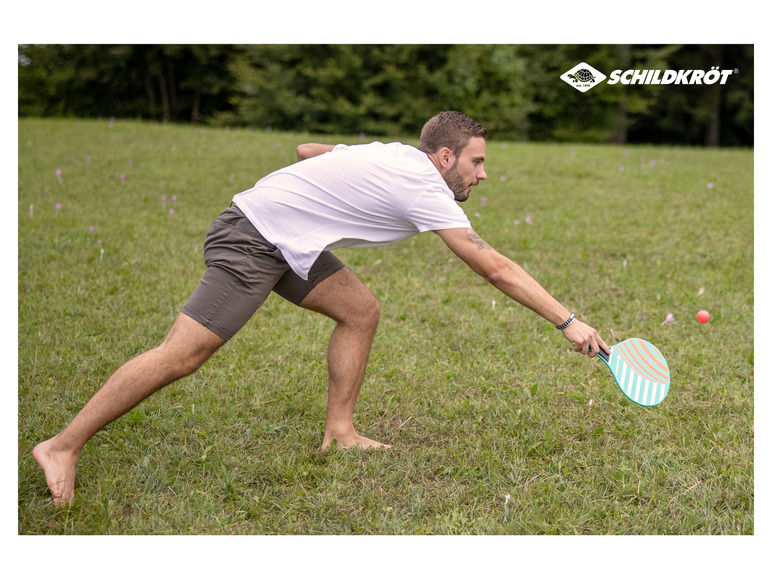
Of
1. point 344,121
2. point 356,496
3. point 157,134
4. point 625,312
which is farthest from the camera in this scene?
point 344,121

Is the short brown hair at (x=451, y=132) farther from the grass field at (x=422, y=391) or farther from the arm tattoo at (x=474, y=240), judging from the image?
the grass field at (x=422, y=391)

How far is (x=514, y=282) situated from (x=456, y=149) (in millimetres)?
708

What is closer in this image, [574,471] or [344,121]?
[574,471]

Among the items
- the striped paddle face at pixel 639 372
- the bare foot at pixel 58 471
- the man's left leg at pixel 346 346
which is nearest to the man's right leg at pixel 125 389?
the bare foot at pixel 58 471

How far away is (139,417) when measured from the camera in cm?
425

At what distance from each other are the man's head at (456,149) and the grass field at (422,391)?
1.48 meters

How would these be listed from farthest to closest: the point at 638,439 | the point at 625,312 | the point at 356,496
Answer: the point at 625,312, the point at 638,439, the point at 356,496

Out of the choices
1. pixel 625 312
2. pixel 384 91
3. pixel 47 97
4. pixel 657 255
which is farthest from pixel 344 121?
pixel 625 312

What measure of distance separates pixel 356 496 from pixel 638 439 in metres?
1.65

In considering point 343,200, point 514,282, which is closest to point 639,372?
point 514,282

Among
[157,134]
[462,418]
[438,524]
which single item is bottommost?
[438,524]

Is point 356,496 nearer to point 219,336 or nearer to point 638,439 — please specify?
point 219,336

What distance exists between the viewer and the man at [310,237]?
10.7ft

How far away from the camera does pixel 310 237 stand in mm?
3438
